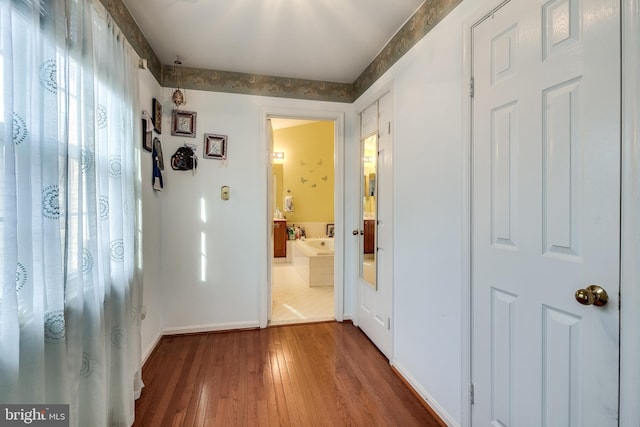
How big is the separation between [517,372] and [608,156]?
3.01ft

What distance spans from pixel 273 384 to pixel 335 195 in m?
1.80

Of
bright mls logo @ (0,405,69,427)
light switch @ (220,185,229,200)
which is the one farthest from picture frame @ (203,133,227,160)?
bright mls logo @ (0,405,69,427)

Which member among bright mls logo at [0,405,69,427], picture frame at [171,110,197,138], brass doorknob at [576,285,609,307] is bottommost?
bright mls logo at [0,405,69,427]

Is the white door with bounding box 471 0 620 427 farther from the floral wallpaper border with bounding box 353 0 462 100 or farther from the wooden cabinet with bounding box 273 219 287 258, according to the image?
the wooden cabinet with bounding box 273 219 287 258

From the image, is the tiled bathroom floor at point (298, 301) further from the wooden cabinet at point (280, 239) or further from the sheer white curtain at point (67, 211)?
the sheer white curtain at point (67, 211)

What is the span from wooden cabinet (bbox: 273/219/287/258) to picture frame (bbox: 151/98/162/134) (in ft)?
12.2

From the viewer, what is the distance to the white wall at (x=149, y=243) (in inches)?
88.4

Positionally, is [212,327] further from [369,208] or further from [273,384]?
[369,208]

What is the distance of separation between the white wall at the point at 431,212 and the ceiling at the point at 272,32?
14.7 inches

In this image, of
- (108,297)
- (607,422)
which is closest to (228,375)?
(108,297)

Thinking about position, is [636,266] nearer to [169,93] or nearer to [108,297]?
[108,297]

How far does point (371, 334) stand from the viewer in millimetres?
2654

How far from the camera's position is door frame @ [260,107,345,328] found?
2898 mm

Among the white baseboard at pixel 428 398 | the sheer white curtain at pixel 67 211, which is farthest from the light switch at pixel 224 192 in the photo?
the white baseboard at pixel 428 398
